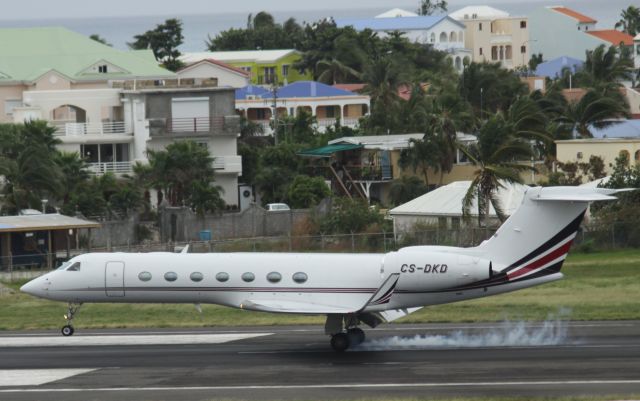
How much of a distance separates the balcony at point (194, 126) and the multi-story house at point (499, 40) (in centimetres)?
9183

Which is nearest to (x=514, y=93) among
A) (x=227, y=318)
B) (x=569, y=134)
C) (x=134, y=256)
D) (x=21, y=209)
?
(x=569, y=134)

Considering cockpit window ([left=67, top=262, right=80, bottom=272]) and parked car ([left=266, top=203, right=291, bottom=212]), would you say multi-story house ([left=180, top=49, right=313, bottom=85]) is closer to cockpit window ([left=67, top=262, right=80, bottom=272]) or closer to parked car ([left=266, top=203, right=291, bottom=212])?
parked car ([left=266, top=203, right=291, bottom=212])

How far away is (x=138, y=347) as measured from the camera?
3591cm

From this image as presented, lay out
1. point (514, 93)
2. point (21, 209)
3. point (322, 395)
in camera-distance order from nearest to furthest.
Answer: point (322, 395) < point (21, 209) < point (514, 93)

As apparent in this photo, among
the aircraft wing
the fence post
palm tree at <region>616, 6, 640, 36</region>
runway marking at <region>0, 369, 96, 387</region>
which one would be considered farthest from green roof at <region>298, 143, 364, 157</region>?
palm tree at <region>616, 6, 640, 36</region>

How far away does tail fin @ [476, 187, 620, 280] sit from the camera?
3300cm

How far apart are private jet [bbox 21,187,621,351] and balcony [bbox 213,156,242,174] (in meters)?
44.1

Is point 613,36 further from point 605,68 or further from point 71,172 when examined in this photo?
point 71,172

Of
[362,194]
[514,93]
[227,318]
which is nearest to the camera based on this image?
[227,318]

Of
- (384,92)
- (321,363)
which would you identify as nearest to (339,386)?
(321,363)

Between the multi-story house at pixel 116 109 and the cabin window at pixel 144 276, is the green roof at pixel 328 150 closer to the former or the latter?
the multi-story house at pixel 116 109

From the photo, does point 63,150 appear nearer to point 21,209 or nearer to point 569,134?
point 21,209

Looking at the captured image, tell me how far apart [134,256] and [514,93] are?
7120 cm

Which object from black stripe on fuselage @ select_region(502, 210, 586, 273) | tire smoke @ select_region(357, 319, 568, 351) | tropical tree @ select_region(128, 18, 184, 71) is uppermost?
tropical tree @ select_region(128, 18, 184, 71)
